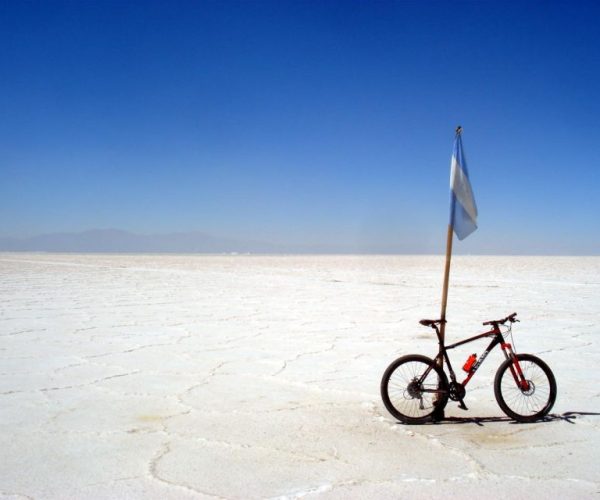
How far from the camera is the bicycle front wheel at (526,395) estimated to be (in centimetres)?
391

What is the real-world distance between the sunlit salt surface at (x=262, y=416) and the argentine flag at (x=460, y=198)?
137 centimetres

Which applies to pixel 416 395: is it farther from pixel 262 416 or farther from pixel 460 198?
pixel 460 198

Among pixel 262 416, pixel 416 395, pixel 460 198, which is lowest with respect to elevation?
pixel 262 416

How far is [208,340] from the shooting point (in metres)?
6.93

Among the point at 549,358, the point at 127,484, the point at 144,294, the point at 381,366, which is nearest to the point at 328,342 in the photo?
the point at 381,366

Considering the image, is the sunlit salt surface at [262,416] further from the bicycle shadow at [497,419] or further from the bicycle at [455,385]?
the bicycle at [455,385]

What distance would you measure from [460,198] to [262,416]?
2106 millimetres

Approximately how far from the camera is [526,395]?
3953 millimetres

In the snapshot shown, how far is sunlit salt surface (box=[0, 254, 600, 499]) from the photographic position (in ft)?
9.77

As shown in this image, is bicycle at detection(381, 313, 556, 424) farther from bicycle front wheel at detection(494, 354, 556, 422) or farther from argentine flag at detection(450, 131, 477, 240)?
argentine flag at detection(450, 131, 477, 240)

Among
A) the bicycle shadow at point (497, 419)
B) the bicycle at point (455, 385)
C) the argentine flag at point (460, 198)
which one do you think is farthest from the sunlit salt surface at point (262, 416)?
the argentine flag at point (460, 198)

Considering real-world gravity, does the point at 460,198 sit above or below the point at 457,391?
above

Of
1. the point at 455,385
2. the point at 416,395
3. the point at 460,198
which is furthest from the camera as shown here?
the point at 460,198

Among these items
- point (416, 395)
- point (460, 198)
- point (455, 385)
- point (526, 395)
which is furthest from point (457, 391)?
point (460, 198)
